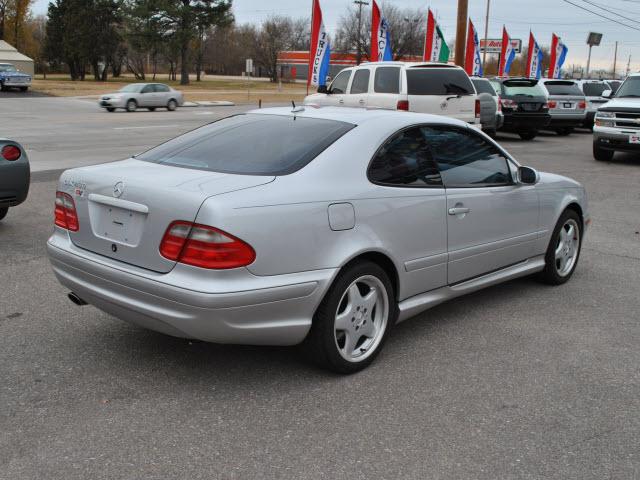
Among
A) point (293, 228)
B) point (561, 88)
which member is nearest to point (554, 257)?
point (293, 228)

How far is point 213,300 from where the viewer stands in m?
3.33

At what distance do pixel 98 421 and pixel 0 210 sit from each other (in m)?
5.19

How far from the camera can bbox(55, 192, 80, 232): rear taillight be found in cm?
402

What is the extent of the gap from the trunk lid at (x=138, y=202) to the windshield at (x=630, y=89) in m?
14.1

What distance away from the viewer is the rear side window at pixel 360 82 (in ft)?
50.1

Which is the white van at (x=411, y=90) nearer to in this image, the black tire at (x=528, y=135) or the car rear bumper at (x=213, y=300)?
the black tire at (x=528, y=135)

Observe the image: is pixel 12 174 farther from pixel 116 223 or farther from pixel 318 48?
pixel 318 48

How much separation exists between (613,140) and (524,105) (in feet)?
18.5

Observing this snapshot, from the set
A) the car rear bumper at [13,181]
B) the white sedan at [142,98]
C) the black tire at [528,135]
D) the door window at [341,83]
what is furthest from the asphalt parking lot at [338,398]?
the white sedan at [142,98]

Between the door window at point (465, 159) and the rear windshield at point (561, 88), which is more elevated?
the rear windshield at point (561, 88)

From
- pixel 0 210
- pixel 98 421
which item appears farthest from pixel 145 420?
pixel 0 210

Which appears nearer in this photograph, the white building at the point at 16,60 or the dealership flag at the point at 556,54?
the dealership flag at the point at 556,54

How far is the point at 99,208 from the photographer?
385 cm

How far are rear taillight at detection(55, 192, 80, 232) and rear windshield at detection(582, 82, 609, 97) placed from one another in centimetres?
2465
